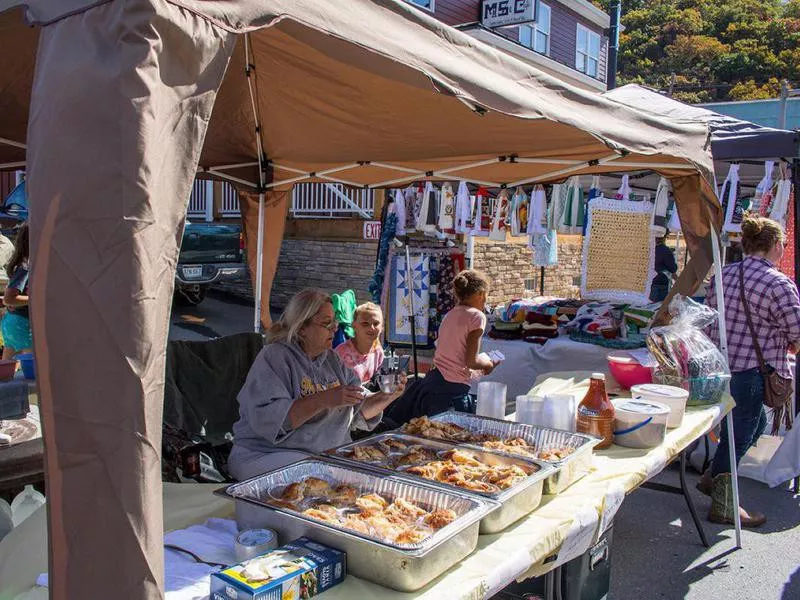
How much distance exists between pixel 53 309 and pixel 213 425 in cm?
305

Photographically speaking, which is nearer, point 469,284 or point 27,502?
point 27,502

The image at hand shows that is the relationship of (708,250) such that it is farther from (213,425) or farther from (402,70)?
(213,425)

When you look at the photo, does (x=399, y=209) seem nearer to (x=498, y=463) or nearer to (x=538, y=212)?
(x=538, y=212)

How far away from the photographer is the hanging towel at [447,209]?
6680mm

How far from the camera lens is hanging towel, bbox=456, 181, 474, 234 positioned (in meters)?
6.68

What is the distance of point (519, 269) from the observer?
12398 millimetres

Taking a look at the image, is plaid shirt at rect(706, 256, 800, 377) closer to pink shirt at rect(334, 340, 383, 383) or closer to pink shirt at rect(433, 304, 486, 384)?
pink shirt at rect(433, 304, 486, 384)

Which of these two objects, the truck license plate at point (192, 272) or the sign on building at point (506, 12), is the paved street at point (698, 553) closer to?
the truck license plate at point (192, 272)

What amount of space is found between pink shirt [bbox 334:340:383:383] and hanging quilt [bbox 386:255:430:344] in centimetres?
204

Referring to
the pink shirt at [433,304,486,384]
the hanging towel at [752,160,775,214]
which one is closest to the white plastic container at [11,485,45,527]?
the pink shirt at [433,304,486,384]

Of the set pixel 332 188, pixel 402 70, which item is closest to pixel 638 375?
pixel 402 70

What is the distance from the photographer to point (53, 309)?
3.91ft

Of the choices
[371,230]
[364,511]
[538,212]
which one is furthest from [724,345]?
[371,230]

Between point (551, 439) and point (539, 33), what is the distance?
60.9ft
